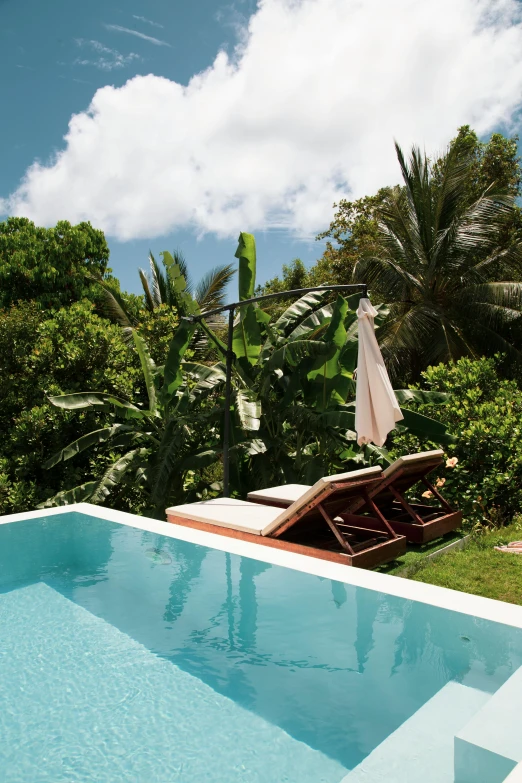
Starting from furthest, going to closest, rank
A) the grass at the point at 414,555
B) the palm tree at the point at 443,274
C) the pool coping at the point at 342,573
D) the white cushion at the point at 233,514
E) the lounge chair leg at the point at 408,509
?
1. the palm tree at the point at 443,274
2. the lounge chair leg at the point at 408,509
3. the white cushion at the point at 233,514
4. the grass at the point at 414,555
5. the pool coping at the point at 342,573

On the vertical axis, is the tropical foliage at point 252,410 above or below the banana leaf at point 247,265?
below

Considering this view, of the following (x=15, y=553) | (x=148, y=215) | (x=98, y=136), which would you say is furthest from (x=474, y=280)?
(x=15, y=553)

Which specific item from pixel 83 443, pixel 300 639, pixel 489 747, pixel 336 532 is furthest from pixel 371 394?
pixel 83 443

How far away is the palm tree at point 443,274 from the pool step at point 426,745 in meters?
11.2

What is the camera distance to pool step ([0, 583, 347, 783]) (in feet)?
9.24

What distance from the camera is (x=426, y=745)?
2.78 meters

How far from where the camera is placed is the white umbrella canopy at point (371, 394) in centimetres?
548

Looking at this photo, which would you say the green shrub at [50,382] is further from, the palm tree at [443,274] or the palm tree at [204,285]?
the palm tree at [204,285]

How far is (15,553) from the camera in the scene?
5.73m

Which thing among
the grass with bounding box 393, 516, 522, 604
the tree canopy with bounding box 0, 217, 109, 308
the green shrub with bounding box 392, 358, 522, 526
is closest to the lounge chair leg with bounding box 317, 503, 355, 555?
the grass with bounding box 393, 516, 522, 604

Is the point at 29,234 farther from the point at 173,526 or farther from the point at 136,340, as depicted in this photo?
the point at 173,526

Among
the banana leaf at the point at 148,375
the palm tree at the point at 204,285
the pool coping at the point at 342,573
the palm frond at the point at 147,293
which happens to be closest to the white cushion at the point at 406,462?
the pool coping at the point at 342,573

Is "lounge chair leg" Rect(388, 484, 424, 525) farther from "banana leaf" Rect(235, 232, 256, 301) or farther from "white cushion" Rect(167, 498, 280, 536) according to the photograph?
"banana leaf" Rect(235, 232, 256, 301)

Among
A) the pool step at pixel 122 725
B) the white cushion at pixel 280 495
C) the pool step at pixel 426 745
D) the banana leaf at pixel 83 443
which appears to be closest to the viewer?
the pool step at pixel 426 745
